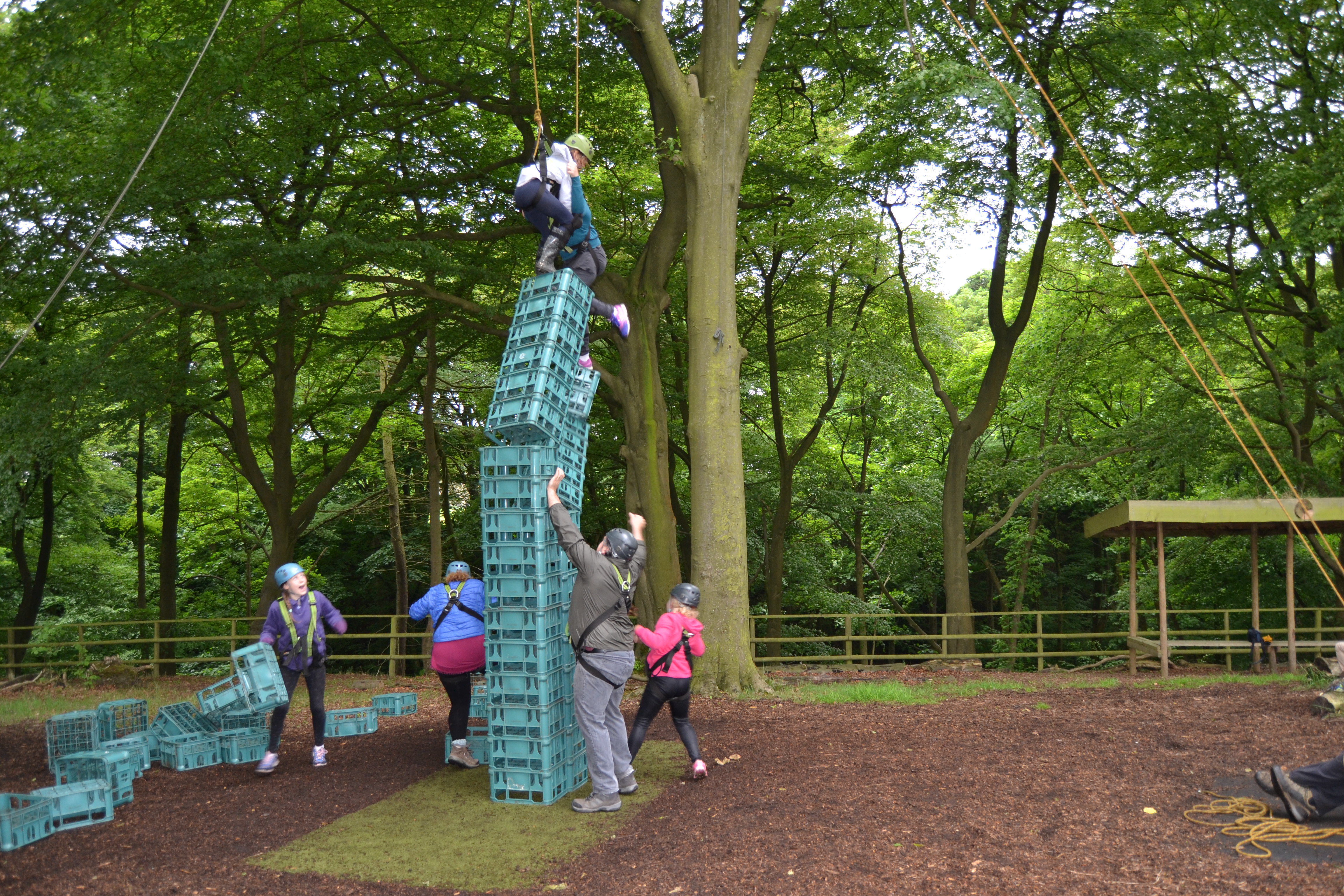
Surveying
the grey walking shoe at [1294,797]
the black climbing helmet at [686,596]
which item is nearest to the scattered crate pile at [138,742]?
the black climbing helmet at [686,596]

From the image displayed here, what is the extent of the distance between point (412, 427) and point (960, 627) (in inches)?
576

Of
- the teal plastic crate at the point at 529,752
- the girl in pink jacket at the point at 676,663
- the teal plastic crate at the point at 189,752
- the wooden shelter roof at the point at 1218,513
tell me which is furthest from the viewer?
the wooden shelter roof at the point at 1218,513

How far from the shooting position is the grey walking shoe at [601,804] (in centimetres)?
607

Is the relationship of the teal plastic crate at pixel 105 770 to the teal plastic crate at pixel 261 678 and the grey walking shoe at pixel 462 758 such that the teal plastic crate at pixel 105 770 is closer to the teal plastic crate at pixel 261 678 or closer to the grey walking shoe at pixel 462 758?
the teal plastic crate at pixel 261 678

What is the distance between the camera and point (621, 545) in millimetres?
6184

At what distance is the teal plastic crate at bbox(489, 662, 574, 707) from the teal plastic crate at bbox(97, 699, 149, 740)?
414cm

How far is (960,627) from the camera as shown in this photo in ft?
57.1

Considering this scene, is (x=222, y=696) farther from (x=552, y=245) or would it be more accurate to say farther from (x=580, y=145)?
(x=580, y=145)

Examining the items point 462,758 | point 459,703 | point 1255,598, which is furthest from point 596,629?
point 1255,598

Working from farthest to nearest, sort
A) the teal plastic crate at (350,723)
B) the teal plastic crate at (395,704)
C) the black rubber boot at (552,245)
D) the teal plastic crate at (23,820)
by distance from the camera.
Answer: the teal plastic crate at (395,704)
the teal plastic crate at (350,723)
the black rubber boot at (552,245)
the teal plastic crate at (23,820)

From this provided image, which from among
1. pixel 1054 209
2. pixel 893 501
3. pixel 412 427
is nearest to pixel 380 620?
pixel 412 427

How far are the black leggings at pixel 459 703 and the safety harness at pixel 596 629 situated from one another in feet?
5.60

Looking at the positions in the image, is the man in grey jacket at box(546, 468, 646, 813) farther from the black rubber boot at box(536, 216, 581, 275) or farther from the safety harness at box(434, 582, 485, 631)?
the black rubber boot at box(536, 216, 581, 275)

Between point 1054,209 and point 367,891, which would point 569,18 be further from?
point 367,891
